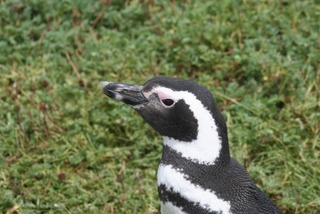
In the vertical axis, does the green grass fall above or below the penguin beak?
below

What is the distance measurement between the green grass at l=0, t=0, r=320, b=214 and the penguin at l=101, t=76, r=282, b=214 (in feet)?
3.13

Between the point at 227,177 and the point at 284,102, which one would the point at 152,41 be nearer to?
the point at 284,102

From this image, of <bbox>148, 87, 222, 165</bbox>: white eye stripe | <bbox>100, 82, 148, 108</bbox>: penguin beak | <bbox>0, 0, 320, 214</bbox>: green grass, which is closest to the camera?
<bbox>148, 87, 222, 165</bbox>: white eye stripe

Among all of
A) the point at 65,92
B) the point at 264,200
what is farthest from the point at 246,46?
the point at 264,200

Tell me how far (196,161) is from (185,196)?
0.15m

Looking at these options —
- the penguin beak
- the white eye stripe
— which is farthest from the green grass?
the white eye stripe

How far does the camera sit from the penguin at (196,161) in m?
2.70

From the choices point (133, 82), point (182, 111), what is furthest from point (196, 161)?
point (133, 82)

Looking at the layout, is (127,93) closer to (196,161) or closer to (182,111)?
(182,111)

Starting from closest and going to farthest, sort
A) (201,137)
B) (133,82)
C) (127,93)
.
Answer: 1. (201,137)
2. (127,93)
3. (133,82)

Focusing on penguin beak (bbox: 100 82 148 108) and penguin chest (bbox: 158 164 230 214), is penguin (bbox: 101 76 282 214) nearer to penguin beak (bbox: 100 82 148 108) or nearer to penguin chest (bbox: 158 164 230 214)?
penguin chest (bbox: 158 164 230 214)

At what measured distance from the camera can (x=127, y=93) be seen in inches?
116

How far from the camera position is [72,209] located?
362cm

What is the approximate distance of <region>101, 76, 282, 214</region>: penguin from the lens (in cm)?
270
